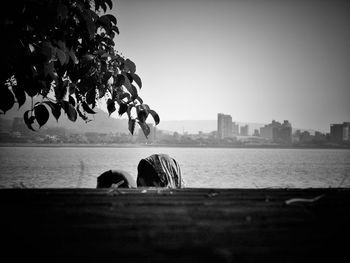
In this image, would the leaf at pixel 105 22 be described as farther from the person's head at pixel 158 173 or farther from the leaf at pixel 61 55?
the person's head at pixel 158 173

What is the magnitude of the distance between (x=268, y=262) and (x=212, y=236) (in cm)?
19

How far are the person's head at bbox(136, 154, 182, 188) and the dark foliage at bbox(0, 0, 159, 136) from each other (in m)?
2.85

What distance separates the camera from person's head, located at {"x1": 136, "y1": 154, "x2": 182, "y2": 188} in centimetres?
546

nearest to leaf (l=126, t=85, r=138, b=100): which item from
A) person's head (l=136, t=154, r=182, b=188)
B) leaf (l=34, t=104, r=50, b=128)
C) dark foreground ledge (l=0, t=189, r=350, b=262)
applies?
leaf (l=34, t=104, r=50, b=128)

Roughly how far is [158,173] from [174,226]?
4633 millimetres

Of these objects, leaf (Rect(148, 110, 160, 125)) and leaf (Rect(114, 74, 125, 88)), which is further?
leaf (Rect(148, 110, 160, 125))

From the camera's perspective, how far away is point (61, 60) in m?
1.92

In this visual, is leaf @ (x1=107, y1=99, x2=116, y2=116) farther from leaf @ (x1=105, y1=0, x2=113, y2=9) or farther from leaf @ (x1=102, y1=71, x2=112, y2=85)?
leaf @ (x1=105, y1=0, x2=113, y2=9)

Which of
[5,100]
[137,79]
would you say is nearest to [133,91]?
[137,79]

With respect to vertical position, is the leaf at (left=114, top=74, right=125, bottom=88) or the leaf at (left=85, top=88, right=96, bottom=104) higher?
the leaf at (left=114, top=74, right=125, bottom=88)

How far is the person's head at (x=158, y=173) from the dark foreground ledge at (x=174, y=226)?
13.7 ft

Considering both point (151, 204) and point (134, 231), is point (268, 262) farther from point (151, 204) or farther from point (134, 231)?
point (151, 204)

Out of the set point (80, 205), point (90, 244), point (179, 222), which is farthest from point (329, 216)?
point (80, 205)

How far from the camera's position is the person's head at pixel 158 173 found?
17.9ft
